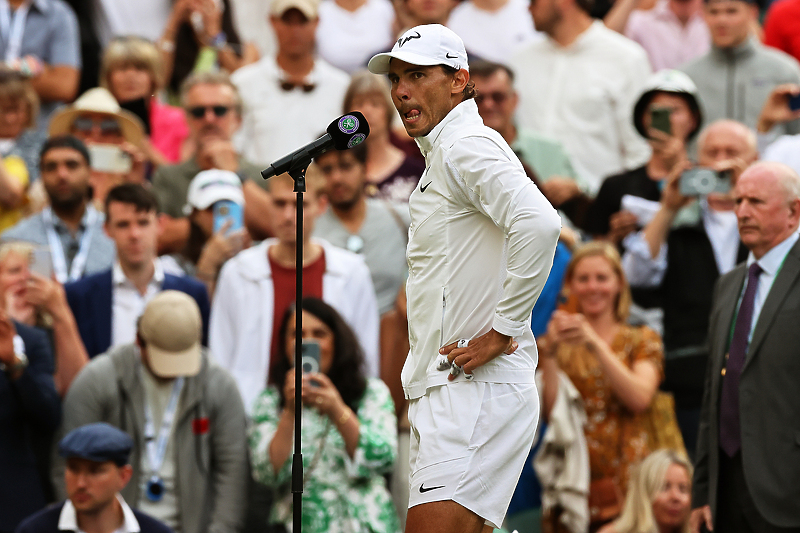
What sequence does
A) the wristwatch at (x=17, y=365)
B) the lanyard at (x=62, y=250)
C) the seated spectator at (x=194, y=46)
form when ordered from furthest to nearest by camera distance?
the seated spectator at (x=194, y=46)
the lanyard at (x=62, y=250)
the wristwatch at (x=17, y=365)

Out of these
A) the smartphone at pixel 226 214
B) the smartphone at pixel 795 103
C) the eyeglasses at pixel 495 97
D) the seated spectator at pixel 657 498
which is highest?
the eyeglasses at pixel 495 97

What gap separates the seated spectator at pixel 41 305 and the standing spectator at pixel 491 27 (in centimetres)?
470

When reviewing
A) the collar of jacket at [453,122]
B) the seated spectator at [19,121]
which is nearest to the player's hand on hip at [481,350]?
the collar of jacket at [453,122]

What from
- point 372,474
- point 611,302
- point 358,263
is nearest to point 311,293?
point 358,263

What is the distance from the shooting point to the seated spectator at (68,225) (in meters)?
8.16

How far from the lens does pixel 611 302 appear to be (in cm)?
778

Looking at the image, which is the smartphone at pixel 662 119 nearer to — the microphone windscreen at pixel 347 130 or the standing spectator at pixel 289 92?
the standing spectator at pixel 289 92

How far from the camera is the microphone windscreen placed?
4.41 metres

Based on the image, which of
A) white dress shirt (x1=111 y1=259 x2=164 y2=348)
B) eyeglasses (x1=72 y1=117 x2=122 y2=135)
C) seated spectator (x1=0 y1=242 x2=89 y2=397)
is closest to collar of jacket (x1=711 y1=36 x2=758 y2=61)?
eyeglasses (x1=72 y1=117 x2=122 y2=135)

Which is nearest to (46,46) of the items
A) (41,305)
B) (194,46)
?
(194,46)

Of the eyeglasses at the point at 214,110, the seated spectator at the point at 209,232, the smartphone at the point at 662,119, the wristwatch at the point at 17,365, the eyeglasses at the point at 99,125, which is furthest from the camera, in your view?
the eyeglasses at the point at 99,125

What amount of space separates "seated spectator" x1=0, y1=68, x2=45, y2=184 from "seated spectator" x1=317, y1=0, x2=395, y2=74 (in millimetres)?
2685

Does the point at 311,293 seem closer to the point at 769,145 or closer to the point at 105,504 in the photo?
the point at 105,504

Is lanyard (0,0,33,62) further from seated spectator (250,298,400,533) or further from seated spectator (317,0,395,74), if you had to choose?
seated spectator (250,298,400,533)
